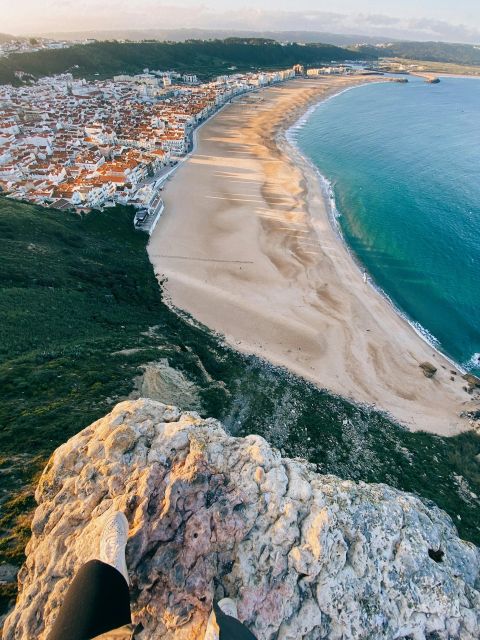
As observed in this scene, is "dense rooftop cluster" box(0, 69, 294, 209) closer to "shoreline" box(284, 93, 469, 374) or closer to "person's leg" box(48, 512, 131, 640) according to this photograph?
"shoreline" box(284, 93, 469, 374)

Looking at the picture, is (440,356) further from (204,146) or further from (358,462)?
(204,146)

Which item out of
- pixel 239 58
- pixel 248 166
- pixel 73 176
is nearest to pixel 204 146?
pixel 248 166

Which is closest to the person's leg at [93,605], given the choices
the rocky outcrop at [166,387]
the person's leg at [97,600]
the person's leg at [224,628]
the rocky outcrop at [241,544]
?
the person's leg at [97,600]

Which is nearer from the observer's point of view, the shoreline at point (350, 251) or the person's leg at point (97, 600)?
the person's leg at point (97, 600)

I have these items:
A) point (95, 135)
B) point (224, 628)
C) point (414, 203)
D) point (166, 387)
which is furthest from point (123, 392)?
point (95, 135)

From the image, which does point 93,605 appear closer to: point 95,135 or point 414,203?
point 414,203

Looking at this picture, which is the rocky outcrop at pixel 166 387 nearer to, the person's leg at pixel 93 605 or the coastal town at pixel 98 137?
the person's leg at pixel 93 605
